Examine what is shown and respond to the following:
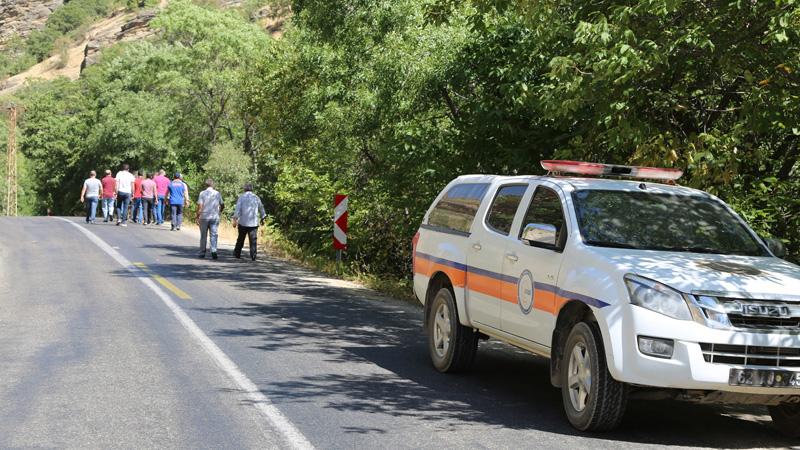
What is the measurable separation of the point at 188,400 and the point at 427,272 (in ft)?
10.0

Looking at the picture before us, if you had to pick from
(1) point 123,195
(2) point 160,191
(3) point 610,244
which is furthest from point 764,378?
(2) point 160,191

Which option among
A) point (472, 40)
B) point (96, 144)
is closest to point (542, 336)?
point (472, 40)

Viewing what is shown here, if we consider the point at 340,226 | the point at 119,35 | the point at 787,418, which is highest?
the point at 119,35

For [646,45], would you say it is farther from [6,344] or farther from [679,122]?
[6,344]

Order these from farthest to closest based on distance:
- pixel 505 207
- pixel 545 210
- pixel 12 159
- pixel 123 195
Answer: pixel 12 159
pixel 123 195
pixel 505 207
pixel 545 210

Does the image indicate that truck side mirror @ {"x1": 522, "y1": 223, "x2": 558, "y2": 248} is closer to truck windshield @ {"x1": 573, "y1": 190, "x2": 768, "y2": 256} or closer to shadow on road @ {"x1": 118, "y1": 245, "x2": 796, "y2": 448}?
truck windshield @ {"x1": 573, "y1": 190, "x2": 768, "y2": 256}

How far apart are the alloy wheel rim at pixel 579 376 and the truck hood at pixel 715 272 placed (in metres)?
0.66

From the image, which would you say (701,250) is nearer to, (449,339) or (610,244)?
(610,244)

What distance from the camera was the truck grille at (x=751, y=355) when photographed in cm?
646

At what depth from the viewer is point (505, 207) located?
348 inches

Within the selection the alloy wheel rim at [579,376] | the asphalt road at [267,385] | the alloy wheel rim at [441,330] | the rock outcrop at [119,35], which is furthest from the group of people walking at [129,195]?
the rock outcrop at [119,35]

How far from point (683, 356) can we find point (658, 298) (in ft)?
1.32

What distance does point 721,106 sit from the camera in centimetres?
1265

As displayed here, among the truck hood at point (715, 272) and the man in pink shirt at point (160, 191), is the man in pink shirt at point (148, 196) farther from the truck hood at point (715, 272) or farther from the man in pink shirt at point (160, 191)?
the truck hood at point (715, 272)
